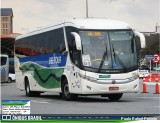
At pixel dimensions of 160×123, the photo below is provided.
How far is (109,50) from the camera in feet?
62.6

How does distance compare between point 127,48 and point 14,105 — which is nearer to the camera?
point 14,105

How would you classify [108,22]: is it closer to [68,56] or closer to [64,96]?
[68,56]

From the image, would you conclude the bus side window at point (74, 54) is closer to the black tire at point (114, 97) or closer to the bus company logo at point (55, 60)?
the bus company logo at point (55, 60)

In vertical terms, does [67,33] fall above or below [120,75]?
above

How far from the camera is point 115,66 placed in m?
19.1

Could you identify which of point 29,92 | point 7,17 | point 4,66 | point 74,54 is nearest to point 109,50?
point 74,54

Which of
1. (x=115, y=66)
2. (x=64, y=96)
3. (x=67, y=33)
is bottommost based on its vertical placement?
(x=64, y=96)

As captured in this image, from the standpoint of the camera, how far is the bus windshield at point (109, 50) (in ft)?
62.2

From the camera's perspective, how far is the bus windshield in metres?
19.0

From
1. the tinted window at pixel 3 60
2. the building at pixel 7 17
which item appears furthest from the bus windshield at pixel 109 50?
the tinted window at pixel 3 60

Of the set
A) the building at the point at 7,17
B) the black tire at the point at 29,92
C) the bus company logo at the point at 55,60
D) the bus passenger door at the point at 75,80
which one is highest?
the building at the point at 7,17

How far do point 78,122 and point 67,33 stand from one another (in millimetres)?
11882

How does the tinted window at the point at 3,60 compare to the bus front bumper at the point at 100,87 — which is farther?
the tinted window at the point at 3,60

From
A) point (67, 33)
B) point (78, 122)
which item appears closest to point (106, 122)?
point (78, 122)
